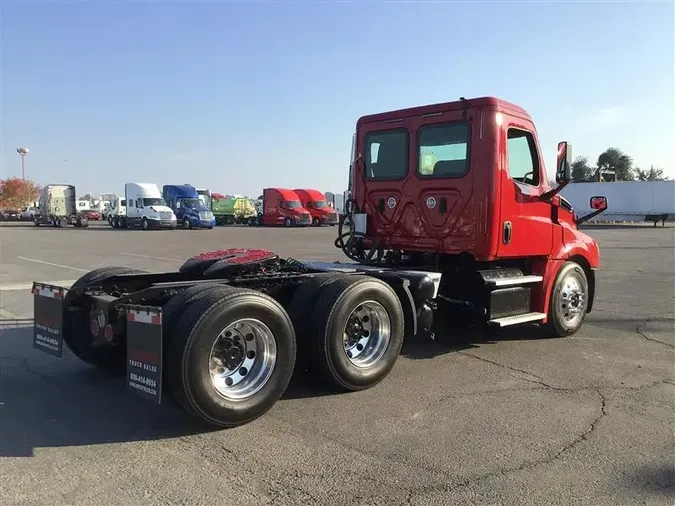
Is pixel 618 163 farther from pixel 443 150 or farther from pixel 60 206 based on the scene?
pixel 443 150

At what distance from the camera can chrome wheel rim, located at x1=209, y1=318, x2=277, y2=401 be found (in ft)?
15.0

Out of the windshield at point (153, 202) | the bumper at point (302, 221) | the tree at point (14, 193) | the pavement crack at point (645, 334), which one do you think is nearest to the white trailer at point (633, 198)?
the bumper at point (302, 221)

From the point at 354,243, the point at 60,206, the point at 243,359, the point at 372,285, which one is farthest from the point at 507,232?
the point at 60,206

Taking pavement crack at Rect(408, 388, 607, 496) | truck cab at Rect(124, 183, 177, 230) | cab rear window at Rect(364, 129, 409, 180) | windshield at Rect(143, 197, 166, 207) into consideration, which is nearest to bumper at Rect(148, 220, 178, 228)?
truck cab at Rect(124, 183, 177, 230)

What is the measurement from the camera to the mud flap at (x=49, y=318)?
17.3 ft

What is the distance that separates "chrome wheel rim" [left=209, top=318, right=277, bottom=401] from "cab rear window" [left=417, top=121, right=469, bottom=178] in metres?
3.24

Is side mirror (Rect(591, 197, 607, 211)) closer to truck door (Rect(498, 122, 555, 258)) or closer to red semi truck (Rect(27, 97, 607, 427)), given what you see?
red semi truck (Rect(27, 97, 607, 427))

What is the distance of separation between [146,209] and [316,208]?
52.7 ft

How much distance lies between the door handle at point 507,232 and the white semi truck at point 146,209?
1466 inches

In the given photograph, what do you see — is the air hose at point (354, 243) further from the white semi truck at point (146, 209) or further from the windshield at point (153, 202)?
the windshield at point (153, 202)

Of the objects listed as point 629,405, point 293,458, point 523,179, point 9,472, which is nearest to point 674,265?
point 523,179

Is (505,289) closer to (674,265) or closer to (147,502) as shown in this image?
(147,502)

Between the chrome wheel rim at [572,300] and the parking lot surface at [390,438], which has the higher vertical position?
the chrome wheel rim at [572,300]

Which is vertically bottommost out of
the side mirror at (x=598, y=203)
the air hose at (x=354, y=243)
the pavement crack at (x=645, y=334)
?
the pavement crack at (x=645, y=334)
